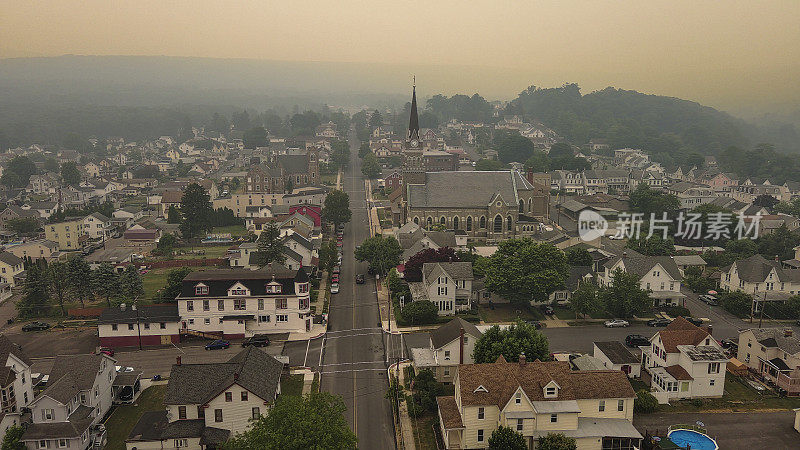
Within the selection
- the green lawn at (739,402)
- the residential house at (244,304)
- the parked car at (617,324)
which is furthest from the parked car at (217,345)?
the parked car at (617,324)

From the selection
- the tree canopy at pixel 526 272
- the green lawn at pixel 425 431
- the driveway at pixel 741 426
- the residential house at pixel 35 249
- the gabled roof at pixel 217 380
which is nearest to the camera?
the gabled roof at pixel 217 380

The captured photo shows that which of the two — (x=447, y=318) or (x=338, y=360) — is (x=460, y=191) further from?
(x=338, y=360)

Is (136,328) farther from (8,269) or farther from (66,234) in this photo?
(66,234)

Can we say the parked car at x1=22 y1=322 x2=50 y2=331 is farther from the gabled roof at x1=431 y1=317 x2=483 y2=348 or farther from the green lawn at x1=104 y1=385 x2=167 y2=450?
the gabled roof at x1=431 y1=317 x2=483 y2=348

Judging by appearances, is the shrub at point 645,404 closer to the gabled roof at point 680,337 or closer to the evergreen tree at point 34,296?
the gabled roof at point 680,337

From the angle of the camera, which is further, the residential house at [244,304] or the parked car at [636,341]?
the residential house at [244,304]

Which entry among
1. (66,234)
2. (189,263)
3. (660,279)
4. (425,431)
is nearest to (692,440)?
(425,431)
